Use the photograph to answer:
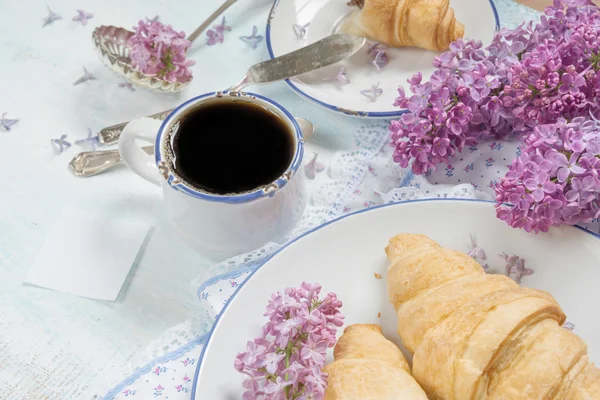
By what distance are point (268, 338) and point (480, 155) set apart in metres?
0.48

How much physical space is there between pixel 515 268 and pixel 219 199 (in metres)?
0.43

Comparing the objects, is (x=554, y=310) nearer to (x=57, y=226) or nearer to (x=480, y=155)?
(x=480, y=155)

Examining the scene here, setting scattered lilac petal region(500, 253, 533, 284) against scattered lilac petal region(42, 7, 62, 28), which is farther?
scattered lilac petal region(42, 7, 62, 28)

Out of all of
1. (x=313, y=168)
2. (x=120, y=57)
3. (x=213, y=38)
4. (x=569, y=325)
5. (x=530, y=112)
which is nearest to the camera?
(x=569, y=325)

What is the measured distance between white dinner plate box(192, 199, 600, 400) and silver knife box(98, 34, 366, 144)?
1.26ft

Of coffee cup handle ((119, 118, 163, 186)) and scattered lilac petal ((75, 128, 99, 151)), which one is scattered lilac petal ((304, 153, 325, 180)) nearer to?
coffee cup handle ((119, 118, 163, 186))

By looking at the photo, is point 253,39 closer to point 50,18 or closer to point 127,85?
point 127,85

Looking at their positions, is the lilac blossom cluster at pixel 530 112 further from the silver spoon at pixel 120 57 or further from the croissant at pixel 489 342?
the silver spoon at pixel 120 57

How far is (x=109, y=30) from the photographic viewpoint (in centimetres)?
128

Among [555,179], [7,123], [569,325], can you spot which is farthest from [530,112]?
[7,123]

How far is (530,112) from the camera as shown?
0.99 m

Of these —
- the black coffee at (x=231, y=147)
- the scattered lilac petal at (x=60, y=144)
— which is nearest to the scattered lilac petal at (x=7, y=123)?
the scattered lilac petal at (x=60, y=144)

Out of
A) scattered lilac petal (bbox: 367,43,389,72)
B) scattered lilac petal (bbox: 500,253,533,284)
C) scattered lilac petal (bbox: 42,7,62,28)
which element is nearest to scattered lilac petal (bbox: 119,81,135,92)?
scattered lilac petal (bbox: 42,7,62,28)

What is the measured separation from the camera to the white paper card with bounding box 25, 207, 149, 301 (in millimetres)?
1039
